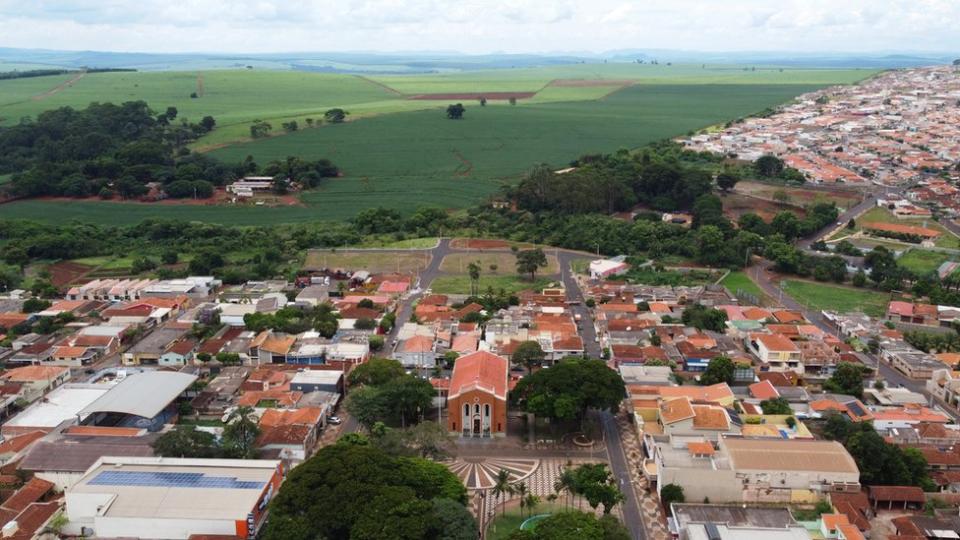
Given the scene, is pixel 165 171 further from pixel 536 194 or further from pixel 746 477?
pixel 746 477

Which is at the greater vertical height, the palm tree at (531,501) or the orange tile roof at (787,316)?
the palm tree at (531,501)

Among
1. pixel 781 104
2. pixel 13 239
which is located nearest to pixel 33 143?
pixel 13 239

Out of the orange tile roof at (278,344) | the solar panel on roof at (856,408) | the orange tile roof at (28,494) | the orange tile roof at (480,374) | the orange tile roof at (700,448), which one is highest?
the orange tile roof at (480,374)

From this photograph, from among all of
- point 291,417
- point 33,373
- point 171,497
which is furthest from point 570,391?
point 33,373

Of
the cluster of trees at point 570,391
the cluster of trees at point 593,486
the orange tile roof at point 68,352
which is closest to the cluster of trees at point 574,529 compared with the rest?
the cluster of trees at point 593,486

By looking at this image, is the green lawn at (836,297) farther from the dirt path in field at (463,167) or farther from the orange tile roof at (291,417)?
the dirt path in field at (463,167)

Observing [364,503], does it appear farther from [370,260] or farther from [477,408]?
[370,260]
